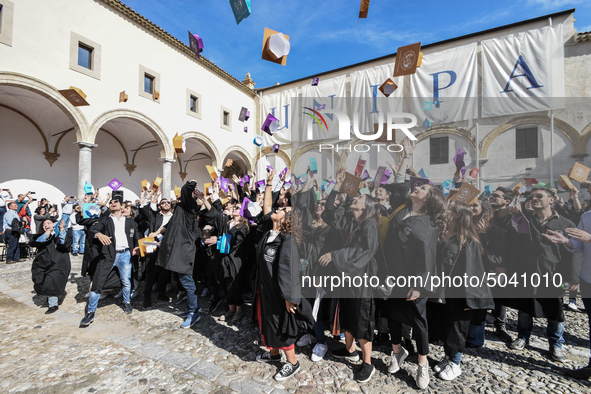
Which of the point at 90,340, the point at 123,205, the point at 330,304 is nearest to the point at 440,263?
the point at 330,304

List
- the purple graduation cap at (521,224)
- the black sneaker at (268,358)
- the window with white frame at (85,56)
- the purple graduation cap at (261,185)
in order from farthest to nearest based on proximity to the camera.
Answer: the window with white frame at (85,56)
the purple graduation cap at (261,185)
the purple graduation cap at (521,224)
the black sneaker at (268,358)

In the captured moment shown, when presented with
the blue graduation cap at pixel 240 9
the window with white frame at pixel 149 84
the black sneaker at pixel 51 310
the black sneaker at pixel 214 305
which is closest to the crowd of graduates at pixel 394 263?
the black sneaker at pixel 214 305

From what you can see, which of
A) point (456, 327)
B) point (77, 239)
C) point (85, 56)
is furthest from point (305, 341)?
point (85, 56)

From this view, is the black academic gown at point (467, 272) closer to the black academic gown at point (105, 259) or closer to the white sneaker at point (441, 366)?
the white sneaker at point (441, 366)

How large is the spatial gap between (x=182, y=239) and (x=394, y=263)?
2.81 m

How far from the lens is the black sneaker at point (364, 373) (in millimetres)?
2625

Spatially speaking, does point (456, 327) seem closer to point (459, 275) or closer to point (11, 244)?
point (459, 275)

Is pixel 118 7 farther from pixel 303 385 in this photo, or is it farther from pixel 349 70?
pixel 303 385

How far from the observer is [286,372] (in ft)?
8.78

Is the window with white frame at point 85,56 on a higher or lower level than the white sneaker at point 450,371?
higher

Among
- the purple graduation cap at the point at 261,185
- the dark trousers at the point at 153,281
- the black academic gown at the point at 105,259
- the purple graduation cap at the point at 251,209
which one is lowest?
the dark trousers at the point at 153,281

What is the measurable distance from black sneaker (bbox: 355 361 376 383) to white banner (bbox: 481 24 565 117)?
13881 mm

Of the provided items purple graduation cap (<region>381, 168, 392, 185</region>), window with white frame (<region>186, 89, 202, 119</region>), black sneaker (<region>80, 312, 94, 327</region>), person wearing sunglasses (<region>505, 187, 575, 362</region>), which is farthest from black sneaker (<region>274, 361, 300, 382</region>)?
window with white frame (<region>186, 89, 202, 119</region>)

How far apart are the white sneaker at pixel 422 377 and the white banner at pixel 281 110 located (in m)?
17.7
